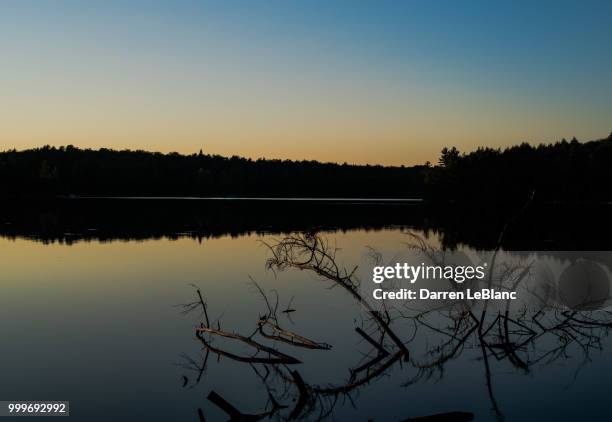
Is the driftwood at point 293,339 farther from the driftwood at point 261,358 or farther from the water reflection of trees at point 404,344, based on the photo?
the driftwood at point 261,358

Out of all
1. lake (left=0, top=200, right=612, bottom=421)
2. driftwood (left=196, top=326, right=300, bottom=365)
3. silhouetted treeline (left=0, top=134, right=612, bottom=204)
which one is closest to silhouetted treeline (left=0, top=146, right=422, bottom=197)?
silhouetted treeline (left=0, top=134, right=612, bottom=204)

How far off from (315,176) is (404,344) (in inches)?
6676

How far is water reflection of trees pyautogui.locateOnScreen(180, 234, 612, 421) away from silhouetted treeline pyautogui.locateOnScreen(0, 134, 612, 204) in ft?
181

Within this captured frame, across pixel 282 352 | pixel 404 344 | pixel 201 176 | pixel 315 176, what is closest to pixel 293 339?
pixel 282 352

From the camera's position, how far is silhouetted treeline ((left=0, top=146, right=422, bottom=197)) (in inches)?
5979

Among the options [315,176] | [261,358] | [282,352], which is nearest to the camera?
[261,358]

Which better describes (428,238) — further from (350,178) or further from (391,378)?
(350,178)

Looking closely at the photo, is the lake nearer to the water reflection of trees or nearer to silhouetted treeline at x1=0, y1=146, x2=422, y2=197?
the water reflection of trees

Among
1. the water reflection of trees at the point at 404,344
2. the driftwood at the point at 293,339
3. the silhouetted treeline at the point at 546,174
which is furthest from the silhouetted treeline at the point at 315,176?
the driftwood at the point at 293,339

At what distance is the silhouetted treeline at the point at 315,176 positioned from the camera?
339 feet

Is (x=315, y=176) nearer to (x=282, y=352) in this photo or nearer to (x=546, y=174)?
(x=546, y=174)

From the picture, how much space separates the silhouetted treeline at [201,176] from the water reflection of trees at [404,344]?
130960 millimetres

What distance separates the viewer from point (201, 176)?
17188 cm

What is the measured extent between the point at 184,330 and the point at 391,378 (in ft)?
21.3
